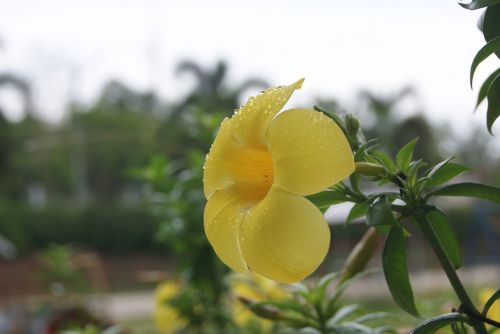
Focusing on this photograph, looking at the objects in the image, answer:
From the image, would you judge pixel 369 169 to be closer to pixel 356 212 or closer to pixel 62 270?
pixel 356 212

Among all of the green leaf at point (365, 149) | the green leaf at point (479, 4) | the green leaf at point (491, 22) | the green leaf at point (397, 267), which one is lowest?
the green leaf at point (397, 267)

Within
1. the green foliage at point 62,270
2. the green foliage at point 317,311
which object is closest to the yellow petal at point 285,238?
the green foliage at point 317,311

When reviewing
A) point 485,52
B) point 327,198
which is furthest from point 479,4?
point 327,198

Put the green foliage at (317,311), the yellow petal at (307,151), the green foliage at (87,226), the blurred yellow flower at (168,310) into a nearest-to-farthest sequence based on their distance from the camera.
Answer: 1. the yellow petal at (307,151)
2. the green foliage at (317,311)
3. the blurred yellow flower at (168,310)
4. the green foliage at (87,226)

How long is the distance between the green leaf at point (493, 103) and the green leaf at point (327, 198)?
91mm

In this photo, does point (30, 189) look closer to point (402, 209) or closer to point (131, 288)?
point (131, 288)

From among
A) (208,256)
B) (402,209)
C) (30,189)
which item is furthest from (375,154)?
(30,189)

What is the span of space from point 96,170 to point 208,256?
23.7 metres

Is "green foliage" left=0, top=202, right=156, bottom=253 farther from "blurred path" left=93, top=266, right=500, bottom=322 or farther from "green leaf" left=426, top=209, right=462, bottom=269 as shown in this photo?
"green leaf" left=426, top=209, right=462, bottom=269

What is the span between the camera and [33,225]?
1504 cm

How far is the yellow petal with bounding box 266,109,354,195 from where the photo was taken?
0.33 metres

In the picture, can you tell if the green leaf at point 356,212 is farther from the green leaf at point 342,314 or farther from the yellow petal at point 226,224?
the green leaf at point 342,314

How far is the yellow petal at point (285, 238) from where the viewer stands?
33cm

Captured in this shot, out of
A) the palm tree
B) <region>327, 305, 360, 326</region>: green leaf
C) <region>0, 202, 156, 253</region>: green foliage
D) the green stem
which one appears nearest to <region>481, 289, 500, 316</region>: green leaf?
the green stem
